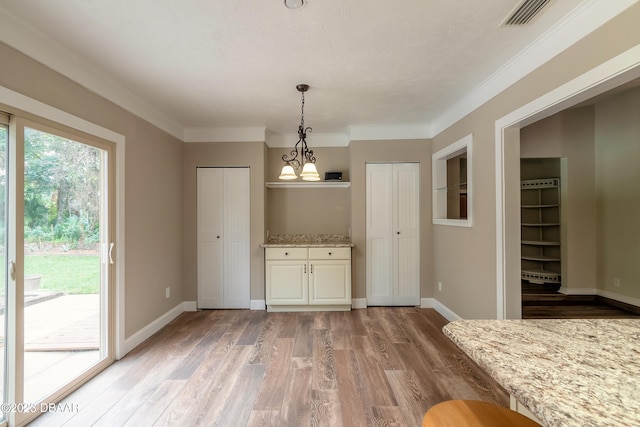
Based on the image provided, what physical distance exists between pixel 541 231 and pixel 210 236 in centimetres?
569

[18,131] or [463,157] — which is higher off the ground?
[463,157]

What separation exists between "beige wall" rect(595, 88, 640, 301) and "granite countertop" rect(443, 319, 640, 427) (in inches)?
144

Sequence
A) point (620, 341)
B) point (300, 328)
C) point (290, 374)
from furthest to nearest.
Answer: point (300, 328) → point (290, 374) → point (620, 341)

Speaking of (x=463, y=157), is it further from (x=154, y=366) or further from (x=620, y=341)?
(x=154, y=366)

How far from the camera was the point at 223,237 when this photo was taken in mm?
3688

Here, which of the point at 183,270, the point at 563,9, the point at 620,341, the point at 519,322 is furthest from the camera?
the point at 183,270

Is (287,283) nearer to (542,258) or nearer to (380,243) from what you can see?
(380,243)

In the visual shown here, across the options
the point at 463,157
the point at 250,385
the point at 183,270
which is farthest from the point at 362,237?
the point at 183,270

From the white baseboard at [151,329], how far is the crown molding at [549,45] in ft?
13.9

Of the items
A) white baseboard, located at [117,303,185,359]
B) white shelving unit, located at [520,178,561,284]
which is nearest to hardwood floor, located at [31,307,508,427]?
white baseboard, located at [117,303,185,359]

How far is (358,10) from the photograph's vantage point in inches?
61.2

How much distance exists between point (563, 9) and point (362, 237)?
9.13 feet

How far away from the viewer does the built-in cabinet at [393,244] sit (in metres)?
3.66

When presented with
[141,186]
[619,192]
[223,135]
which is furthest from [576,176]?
[141,186]
